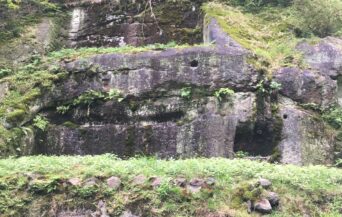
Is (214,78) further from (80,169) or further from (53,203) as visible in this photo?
(53,203)

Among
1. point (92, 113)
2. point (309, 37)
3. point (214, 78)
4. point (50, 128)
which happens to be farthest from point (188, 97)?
point (309, 37)

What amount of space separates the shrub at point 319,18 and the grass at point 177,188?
7137 mm

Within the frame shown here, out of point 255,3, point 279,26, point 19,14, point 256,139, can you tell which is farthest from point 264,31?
point 19,14

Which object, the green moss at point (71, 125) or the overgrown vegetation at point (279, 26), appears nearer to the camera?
the green moss at point (71, 125)

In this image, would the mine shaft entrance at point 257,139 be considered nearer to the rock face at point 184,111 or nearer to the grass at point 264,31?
the rock face at point 184,111

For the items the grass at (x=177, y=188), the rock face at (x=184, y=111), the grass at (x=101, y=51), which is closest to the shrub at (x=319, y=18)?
the rock face at (x=184, y=111)

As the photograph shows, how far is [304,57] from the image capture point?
53.4 ft

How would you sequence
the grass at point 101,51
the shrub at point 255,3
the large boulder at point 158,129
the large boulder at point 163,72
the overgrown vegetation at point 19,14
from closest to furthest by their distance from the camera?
the large boulder at point 158,129
the large boulder at point 163,72
the grass at point 101,51
the overgrown vegetation at point 19,14
the shrub at point 255,3

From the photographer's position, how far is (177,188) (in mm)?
10312

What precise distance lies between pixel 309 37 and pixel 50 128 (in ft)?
27.6

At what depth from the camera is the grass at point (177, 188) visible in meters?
10.2

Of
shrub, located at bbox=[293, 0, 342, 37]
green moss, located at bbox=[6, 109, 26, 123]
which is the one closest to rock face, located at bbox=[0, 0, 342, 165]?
green moss, located at bbox=[6, 109, 26, 123]

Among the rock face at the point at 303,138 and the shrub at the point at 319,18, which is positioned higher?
the shrub at the point at 319,18

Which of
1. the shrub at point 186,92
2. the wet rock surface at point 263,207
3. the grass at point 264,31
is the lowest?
the wet rock surface at point 263,207
